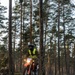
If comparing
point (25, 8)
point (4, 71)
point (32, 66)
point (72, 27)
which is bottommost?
point (4, 71)

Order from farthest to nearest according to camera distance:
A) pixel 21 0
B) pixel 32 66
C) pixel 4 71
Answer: pixel 21 0 < pixel 4 71 < pixel 32 66

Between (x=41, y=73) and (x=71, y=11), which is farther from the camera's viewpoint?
(x=71, y=11)

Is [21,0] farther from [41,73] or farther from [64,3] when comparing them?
[41,73]

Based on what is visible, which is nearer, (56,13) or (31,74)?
(31,74)

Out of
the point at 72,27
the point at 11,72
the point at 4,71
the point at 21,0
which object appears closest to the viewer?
the point at 11,72

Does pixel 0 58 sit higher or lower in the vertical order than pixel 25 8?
lower

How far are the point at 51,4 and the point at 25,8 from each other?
4802 millimetres

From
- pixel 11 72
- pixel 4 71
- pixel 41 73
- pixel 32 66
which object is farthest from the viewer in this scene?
pixel 4 71

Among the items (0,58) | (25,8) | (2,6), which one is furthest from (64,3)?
(0,58)

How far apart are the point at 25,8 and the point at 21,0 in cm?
505

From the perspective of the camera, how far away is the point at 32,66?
13.5 meters

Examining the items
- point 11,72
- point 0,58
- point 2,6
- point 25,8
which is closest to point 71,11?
point 25,8

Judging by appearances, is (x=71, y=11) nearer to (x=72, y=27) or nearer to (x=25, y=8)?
(x=72, y=27)

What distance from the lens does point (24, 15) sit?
139 ft
